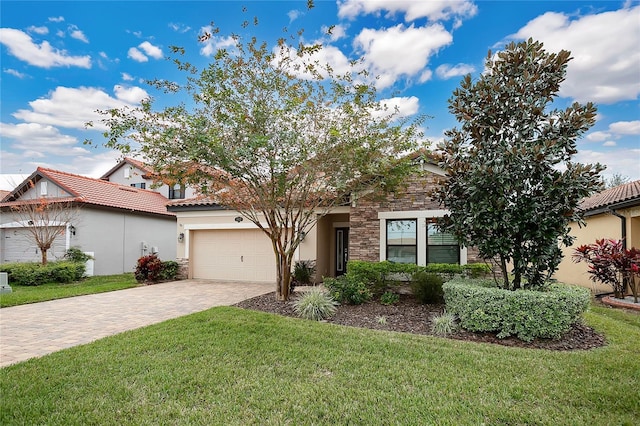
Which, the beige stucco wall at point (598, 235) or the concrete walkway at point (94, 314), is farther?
the beige stucco wall at point (598, 235)

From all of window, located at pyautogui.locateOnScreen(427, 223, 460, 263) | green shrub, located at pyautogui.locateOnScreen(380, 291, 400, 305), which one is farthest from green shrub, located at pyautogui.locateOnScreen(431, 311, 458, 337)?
window, located at pyautogui.locateOnScreen(427, 223, 460, 263)

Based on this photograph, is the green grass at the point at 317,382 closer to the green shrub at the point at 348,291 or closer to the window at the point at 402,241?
the green shrub at the point at 348,291

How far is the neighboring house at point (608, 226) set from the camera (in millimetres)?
10938

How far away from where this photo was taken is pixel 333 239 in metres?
15.4

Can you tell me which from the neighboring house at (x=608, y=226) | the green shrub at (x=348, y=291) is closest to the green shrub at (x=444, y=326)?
the green shrub at (x=348, y=291)

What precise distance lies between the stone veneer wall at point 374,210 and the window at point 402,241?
39 cm

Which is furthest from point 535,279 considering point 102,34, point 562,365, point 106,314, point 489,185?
point 102,34

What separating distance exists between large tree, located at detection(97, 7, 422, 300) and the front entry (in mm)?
6111

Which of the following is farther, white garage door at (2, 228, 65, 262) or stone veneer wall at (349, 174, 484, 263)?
white garage door at (2, 228, 65, 262)

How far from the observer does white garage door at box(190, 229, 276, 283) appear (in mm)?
14930

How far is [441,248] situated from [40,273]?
15.4m

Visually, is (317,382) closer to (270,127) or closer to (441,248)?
(270,127)

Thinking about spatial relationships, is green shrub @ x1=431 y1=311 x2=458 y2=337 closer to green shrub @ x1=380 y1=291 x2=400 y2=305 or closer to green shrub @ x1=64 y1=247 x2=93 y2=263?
green shrub @ x1=380 y1=291 x2=400 y2=305

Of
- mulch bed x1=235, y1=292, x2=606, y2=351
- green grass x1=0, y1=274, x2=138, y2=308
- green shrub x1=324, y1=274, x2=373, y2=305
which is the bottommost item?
green grass x1=0, y1=274, x2=138, y2=308
